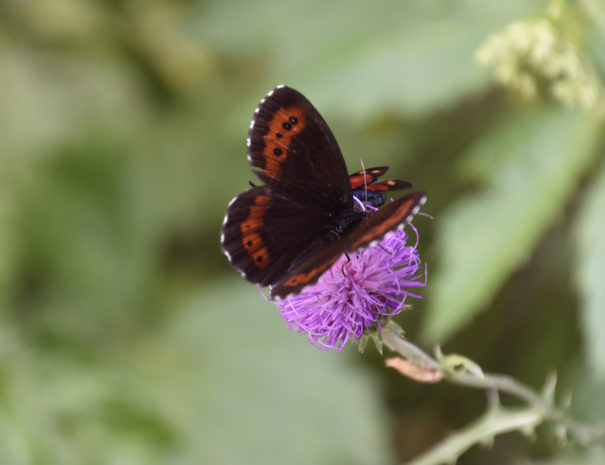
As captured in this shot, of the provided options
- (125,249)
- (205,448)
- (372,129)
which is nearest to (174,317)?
(125,249)

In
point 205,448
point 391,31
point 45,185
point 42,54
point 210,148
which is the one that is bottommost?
point 205,448

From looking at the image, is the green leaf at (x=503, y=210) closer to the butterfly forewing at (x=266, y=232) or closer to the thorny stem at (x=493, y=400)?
the thorny stem at (x=493, y=400)

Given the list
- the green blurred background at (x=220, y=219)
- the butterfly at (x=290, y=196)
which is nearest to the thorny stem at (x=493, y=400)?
the butterfly at (x=290, y=196)

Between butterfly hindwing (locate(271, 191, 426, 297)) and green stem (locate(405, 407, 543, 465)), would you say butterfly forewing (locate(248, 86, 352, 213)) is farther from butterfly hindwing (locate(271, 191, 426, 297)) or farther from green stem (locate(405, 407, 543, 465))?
green stem (locate(405, 407, 543, 465))

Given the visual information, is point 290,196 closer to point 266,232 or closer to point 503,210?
point 266,232

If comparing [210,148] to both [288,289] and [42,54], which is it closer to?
[42,54]

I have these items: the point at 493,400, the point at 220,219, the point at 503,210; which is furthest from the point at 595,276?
the point at 220,219
